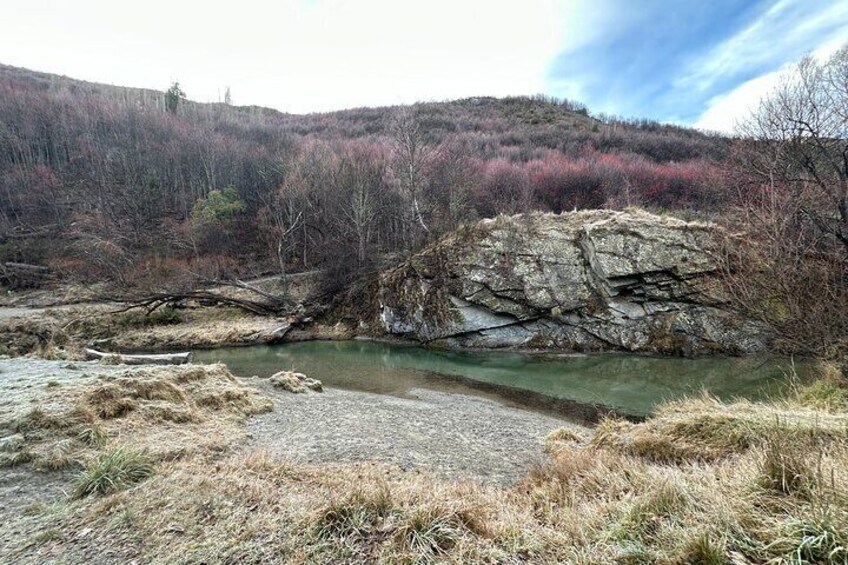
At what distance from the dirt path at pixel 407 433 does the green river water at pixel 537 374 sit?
2.29 m

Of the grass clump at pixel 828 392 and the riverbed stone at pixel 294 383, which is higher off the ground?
the grass clump at pixel 828 392

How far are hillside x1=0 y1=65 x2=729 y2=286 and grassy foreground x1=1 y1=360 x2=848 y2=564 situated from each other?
2735 centimetres

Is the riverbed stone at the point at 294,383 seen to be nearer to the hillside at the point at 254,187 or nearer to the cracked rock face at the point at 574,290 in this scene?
the cracked rock face at the point at 574,290

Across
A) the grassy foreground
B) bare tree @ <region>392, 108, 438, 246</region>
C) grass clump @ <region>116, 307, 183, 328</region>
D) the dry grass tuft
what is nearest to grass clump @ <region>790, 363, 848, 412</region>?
the dry grass tuft

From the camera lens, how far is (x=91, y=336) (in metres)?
25.8

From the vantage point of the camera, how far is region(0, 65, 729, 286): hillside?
35.8 meters

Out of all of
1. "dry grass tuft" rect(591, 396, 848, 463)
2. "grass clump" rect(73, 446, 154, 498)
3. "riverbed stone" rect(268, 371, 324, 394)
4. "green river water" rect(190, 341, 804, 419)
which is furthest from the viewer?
"green river water" rect(190, 341, 804, 419)

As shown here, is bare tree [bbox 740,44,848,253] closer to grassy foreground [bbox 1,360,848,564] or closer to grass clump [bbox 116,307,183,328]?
grassy foreground [bbox 1,360,848,564]

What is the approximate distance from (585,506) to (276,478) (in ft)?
11.3

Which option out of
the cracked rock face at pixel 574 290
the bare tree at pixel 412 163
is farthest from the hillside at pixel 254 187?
the cracked rock face at pixel 574 290

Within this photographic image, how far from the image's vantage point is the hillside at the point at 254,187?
35812 mm

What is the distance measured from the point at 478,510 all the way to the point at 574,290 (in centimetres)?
2188

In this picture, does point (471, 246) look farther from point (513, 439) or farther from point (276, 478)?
point (276, 478)

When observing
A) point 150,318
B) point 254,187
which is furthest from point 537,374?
point 254,187
